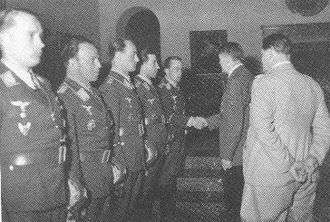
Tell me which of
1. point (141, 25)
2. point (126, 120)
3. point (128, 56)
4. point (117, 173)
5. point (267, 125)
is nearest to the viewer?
point (267, 125)

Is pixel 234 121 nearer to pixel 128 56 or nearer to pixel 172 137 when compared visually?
pixel 128 56

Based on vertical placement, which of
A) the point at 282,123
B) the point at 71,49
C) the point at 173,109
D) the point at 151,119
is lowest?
the point at 173,109

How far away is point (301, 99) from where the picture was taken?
227 centimetres

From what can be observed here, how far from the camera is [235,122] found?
2.95m

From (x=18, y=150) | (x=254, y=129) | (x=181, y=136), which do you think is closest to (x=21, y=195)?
(x=18, y=150)

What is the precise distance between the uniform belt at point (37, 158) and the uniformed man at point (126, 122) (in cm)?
97

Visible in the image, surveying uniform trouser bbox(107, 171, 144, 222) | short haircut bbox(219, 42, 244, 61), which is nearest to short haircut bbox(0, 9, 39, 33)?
uniform trouser bbox(107, 171, 144, 222)

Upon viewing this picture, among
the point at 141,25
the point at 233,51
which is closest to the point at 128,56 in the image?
the point at 233,51

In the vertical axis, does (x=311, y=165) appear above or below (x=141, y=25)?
below

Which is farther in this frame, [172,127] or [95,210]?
[172,127]

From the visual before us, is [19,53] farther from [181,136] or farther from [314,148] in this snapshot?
[181,136]

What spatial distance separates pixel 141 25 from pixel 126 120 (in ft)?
10.8

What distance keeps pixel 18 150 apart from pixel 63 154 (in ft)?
0.75

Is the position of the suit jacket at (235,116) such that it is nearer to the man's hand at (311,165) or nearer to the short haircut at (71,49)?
the man's hand at (311,165)
